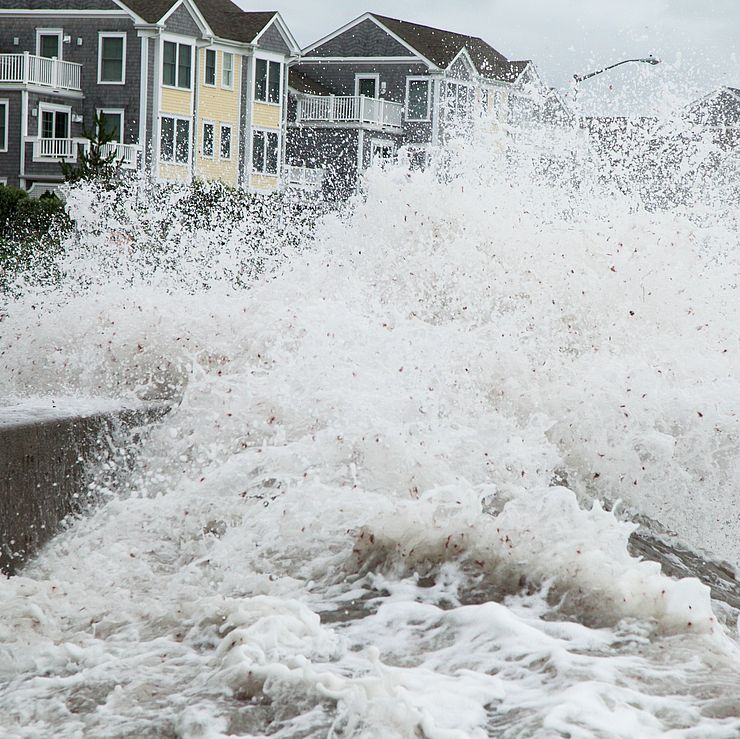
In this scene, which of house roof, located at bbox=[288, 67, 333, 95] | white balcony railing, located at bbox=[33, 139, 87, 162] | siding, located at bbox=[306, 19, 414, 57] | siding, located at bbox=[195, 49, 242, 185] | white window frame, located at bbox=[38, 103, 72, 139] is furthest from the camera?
siding, located at bbox=[306, 19, 414, 57]

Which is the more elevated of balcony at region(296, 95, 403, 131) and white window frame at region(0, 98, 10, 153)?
balcony at region(296, 95, 403, 131)

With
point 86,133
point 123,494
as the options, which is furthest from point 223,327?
point 86,133

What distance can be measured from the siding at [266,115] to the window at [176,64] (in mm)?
3134

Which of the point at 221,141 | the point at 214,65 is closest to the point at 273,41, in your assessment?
the point at 214,65

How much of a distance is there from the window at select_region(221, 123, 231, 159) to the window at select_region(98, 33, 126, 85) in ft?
13.3

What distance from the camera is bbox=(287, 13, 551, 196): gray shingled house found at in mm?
43312

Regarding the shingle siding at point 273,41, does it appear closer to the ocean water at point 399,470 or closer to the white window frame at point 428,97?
the white window frame at point 428,97

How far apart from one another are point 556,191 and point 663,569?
19.8ft

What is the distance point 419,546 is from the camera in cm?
558

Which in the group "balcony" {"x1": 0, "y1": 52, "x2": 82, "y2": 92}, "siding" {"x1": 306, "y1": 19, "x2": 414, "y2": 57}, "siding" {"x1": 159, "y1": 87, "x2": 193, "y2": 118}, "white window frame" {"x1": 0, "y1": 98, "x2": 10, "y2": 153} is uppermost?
"siding" {"x1": 306, "y1": 19, "x2": 414, "y2": 57}

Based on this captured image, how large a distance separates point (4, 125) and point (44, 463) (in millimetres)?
31214

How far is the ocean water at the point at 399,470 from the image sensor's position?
430 centimetres

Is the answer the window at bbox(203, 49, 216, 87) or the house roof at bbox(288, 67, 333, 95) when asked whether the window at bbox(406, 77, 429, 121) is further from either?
the window at bbox(203, 49, 216, 87)

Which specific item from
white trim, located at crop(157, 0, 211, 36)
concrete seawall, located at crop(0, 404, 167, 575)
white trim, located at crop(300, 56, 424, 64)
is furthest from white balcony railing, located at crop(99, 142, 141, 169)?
concrete seawall, located at crop(0, 404, 167, 575)
